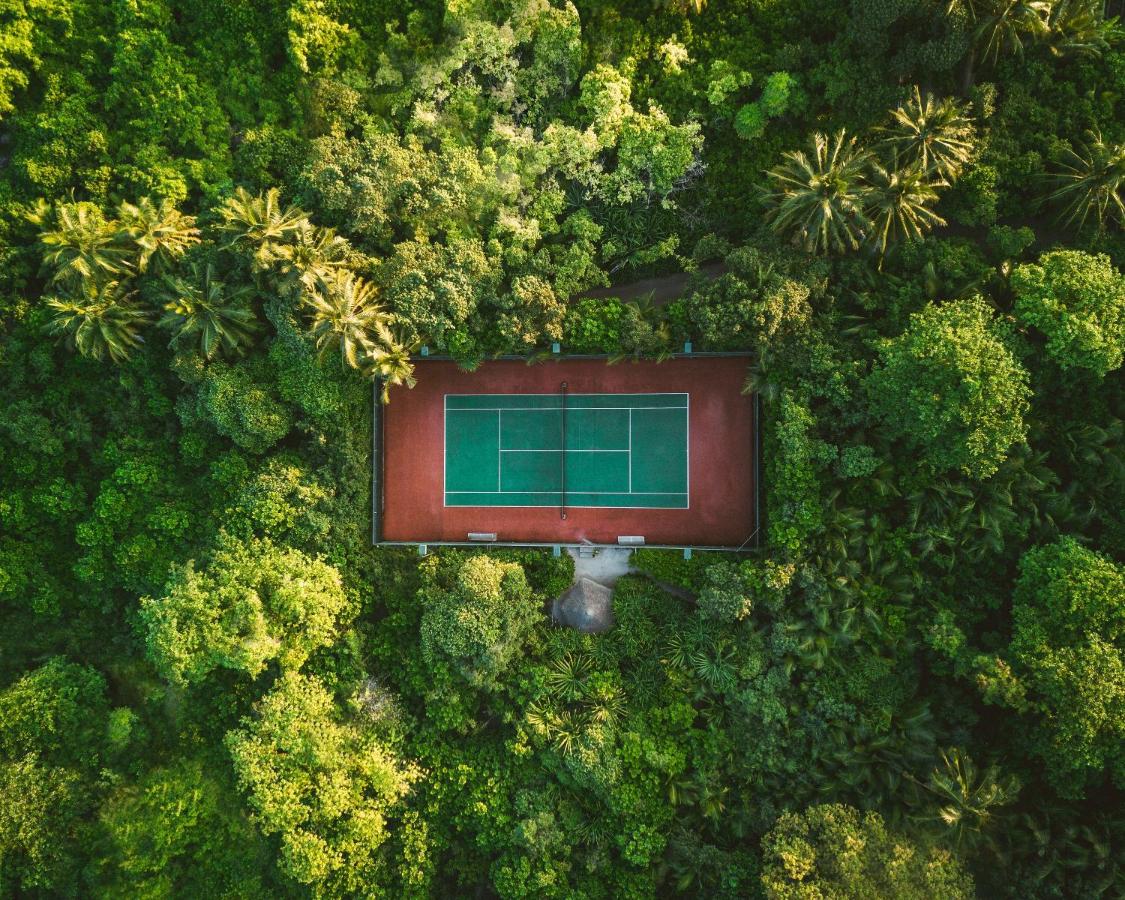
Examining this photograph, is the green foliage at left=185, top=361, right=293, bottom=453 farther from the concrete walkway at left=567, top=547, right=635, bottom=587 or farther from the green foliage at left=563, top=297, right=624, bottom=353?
the concrete walkway at left=567, top=547, right=635, bottom=587

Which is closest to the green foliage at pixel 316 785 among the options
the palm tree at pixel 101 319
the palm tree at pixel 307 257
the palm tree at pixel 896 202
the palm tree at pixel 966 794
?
the palm tree at pixel 101 319

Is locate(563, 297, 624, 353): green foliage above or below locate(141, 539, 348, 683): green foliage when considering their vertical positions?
above

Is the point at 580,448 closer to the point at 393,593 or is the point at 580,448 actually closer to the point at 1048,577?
the point at 393,593

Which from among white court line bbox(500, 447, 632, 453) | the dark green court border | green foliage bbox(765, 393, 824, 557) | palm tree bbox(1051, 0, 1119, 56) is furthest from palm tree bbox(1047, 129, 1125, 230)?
white court line bbox(500, 447, 632, 453)

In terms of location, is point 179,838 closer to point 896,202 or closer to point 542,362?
point 542,362

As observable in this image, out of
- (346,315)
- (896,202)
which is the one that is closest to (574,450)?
(346,315)

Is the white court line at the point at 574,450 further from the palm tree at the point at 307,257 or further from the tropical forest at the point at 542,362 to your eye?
the palm tree at the point at 307,257

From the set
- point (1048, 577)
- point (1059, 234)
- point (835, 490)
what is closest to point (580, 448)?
point (835, 490)
